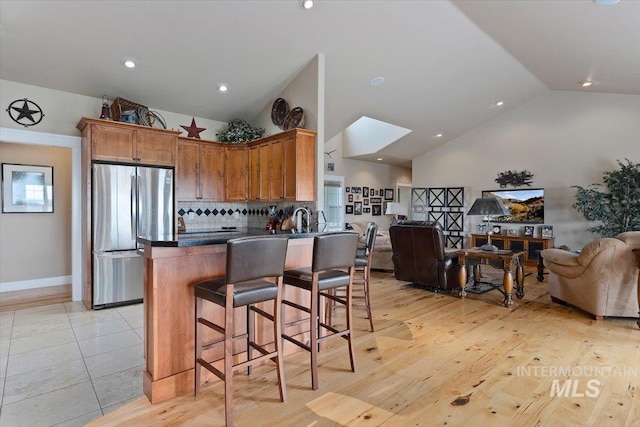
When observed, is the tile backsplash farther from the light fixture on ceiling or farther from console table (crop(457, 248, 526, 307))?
console table (crop(457, 248, 526, 307))

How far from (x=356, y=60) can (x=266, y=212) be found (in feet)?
8.43

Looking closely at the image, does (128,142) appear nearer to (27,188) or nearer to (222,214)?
(222,214)

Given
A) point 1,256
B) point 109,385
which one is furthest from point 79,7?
point 1,256

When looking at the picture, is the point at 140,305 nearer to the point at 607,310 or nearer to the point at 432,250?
the point at 432,250

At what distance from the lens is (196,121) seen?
17.9ft

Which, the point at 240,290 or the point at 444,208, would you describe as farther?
the point at 444,208

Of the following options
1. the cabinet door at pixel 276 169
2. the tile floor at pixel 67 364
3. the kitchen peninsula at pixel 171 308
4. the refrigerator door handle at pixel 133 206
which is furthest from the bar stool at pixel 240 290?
the refrigerator door handle at pixel 133 206

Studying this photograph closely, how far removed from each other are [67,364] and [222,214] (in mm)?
3156

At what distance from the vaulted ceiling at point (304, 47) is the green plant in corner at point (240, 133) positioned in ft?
0.79

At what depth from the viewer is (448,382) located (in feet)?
8.21

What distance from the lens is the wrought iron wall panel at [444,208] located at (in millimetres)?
8688

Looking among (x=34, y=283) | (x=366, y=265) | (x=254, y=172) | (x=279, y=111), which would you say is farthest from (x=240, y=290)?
(x=34, y=283)

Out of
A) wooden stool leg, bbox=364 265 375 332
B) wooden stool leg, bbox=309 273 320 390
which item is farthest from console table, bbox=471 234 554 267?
wooden stool leg, bbox=309 273 320 390

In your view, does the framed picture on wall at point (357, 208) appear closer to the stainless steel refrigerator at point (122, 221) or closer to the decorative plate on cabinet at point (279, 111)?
the decorative plate on cabinet at point (279, 111)
